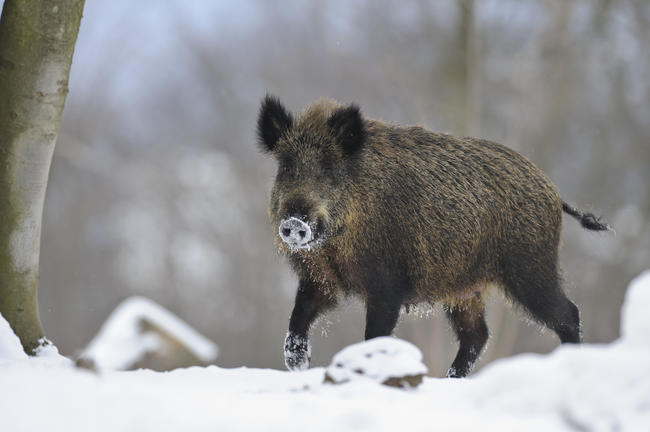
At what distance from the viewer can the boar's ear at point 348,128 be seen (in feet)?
17.5

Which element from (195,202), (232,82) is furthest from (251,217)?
(232,82)

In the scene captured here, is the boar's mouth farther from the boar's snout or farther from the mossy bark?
the mossy bark

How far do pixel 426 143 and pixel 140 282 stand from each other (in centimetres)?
2385

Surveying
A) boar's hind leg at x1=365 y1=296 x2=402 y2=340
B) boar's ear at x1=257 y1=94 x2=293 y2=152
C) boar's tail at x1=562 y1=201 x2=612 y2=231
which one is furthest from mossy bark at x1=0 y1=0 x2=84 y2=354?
boar's tail at x1=562 y1=201 x2=612 y2=231

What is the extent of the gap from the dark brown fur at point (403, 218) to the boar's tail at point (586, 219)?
0.61 ft

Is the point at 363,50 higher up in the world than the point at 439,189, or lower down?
higher up

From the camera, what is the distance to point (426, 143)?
573 cm

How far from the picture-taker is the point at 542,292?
18.2 feet

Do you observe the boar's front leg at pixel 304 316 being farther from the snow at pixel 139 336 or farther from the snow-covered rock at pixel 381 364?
the snow at pixel 139 336

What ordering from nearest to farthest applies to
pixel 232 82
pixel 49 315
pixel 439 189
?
pixel 439 189, pixel 49 315, pixel 232 82

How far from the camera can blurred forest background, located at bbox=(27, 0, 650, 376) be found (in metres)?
20.2

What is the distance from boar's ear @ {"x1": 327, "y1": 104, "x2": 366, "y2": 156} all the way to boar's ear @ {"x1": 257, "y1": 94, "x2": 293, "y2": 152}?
324 mm

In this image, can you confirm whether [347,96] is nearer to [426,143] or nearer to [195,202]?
[195,202]

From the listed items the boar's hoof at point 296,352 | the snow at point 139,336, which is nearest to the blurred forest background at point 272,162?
the snow at point 139,336
